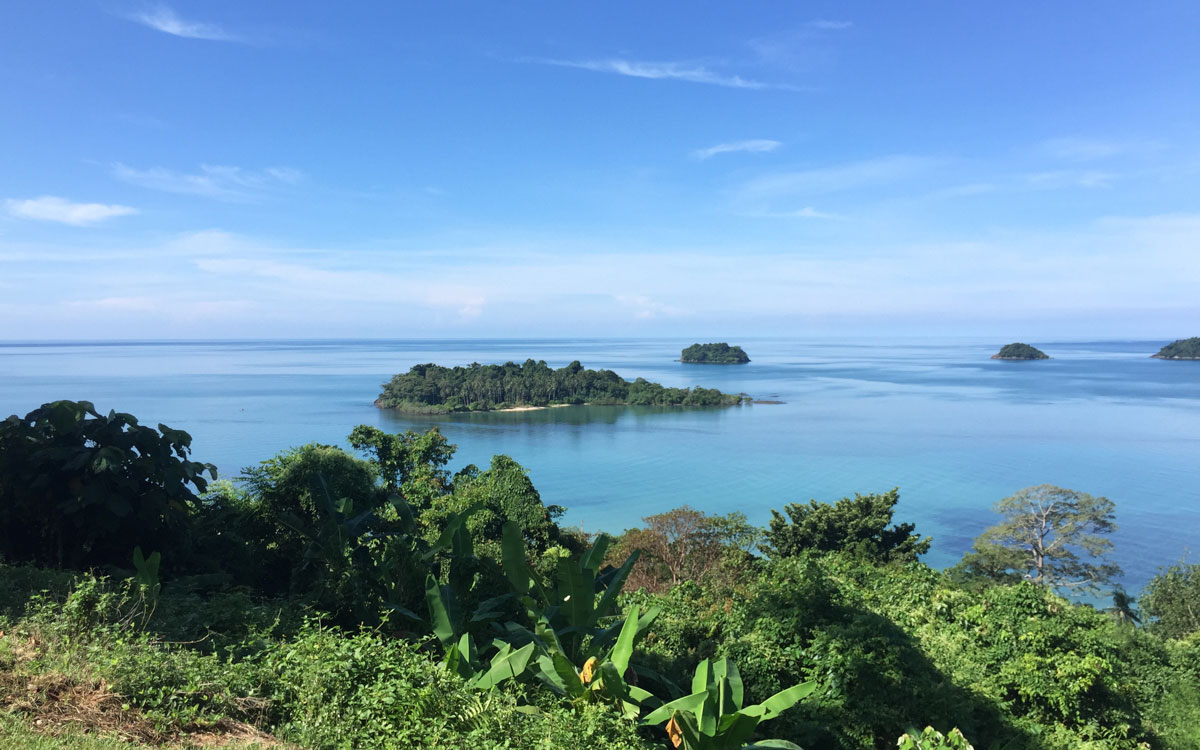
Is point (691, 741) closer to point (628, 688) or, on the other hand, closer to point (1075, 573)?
point (628, 688)

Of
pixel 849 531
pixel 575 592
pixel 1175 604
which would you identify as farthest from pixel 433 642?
pixel 1175 604

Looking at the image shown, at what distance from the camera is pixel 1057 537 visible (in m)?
25.1

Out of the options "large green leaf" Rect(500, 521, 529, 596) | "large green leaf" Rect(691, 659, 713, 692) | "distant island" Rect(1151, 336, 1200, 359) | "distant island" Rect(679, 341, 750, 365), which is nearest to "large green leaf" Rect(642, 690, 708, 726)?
"large green leaf" Rect(691, 659, 713, 692)

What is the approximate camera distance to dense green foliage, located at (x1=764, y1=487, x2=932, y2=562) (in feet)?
60.5

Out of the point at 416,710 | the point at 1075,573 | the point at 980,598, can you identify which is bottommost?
the point at 1075,573

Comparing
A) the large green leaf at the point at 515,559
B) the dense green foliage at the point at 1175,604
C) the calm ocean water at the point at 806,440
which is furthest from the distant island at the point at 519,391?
the large green leaf at the point at 515,559

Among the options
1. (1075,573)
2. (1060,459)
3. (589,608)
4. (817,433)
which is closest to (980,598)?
(589,608)

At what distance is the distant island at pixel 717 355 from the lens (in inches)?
5266

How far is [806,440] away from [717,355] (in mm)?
86533

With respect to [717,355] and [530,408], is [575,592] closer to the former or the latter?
[530,408]

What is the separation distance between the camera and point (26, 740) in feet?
9.05

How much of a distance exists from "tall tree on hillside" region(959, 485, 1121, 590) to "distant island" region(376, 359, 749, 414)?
4750 cm

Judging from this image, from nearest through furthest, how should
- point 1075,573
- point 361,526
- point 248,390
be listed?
point 361,526 → point 1075,573 → point 248,390

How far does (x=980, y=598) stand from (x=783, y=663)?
3567 mm
